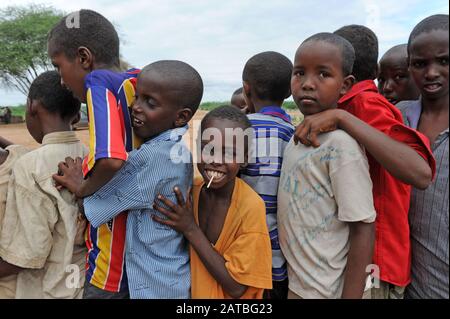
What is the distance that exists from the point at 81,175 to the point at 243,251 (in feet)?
2.75

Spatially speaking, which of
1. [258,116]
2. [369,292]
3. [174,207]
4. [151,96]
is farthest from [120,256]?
[369,292]

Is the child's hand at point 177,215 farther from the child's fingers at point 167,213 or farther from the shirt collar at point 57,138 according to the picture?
the shirt collar at point 57,138

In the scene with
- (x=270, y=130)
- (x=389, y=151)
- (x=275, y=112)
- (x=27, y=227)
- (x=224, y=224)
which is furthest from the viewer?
(x=275, y=112)

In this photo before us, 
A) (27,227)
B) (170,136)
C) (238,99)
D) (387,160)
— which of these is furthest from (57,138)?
(238,99)

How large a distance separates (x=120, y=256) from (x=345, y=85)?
124 centimetres

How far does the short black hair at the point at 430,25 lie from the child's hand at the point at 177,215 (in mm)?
1241

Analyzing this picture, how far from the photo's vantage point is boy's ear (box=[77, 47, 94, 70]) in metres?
1.84

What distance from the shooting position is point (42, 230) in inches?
71.6

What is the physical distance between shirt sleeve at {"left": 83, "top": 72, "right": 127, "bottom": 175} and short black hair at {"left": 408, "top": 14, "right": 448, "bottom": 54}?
1.34m

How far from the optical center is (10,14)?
26.4m

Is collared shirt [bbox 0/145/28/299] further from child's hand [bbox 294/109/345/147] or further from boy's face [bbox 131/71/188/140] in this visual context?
child's hand [bbox 294/109/345/147]

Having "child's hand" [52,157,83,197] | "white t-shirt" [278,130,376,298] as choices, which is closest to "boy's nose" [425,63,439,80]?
"white t-shirt" [278,130,376,298]

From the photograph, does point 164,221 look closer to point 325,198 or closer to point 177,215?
point 177,215

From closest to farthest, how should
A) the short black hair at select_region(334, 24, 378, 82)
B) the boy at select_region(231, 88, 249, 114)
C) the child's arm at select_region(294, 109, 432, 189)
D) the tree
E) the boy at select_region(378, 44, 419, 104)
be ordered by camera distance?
the child's arm at select_region(294, 109, 432, 189), the short black hair at select_region(334, 24, 378, 82), the boy at select_region(378, 44, 419, 104), the boy at select_region(231, 88, 249, 114), the tree
